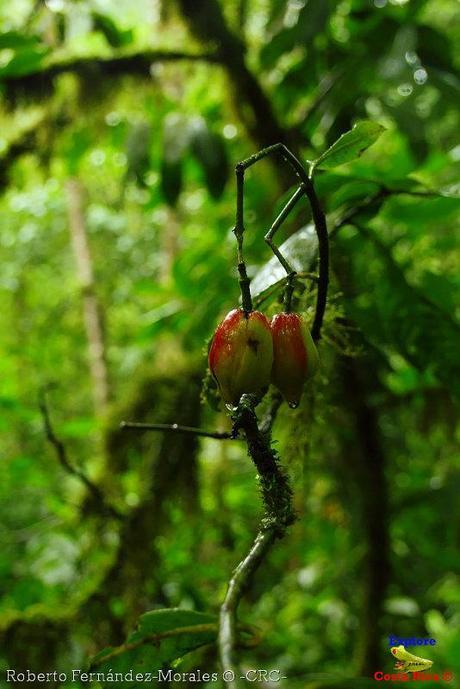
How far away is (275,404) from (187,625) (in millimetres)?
169

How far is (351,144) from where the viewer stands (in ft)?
1.42

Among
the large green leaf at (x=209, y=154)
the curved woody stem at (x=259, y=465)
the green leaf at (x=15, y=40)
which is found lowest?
the curved woody stem at (x=259, y=465)

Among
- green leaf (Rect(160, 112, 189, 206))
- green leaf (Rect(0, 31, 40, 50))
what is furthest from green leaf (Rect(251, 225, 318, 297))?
green leaf (Rect(0, 31, 40, 50))

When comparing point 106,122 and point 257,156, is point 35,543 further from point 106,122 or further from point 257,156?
point 257,156

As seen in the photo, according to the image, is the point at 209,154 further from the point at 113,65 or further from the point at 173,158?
the point at 113,65

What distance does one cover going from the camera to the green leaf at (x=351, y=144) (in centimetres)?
42

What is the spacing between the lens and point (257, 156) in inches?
13.8

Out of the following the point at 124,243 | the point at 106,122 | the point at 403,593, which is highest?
the point at 124,243

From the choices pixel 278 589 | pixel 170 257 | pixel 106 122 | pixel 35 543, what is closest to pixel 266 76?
pixel 106 122

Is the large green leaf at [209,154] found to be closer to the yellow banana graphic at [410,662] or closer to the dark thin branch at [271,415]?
the dark thin branch at [271,415]

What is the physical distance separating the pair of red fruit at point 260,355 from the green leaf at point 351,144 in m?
0.12

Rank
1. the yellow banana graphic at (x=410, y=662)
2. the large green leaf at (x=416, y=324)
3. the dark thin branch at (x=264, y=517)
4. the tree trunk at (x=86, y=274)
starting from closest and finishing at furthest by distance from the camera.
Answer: the dark thin branch at (x=264, y=517) → the yellow banana graphic at (x=410, y=662) → the large green leaf at (x=416, y=324) → the tree trunk at (x=86, y=274)

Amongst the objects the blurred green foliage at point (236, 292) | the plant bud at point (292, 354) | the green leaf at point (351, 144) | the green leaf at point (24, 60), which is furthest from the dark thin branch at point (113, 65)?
the plant bud at point (292, 354)

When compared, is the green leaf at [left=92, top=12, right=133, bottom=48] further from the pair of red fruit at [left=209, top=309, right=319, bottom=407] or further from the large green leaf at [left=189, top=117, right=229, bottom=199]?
the pair of red fruit at [left=209, top=309, right=319, bottom=407]
